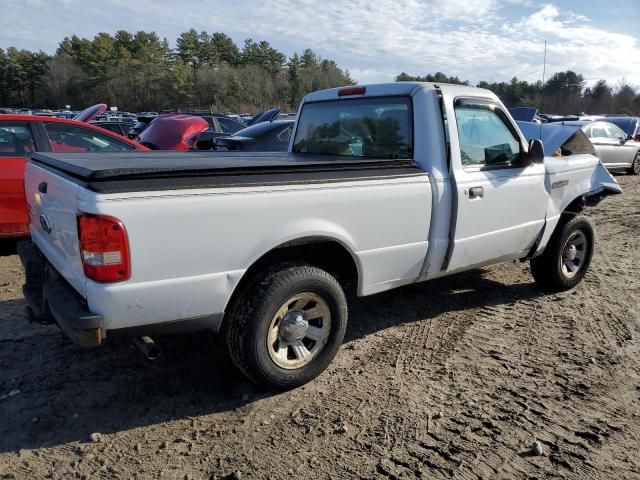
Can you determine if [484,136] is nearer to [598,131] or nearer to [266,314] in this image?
[266,314]

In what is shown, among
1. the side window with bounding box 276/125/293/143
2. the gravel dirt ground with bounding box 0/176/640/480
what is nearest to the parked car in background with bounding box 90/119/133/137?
the side window with bounding box 276/125/293/143

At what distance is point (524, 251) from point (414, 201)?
5.67ft

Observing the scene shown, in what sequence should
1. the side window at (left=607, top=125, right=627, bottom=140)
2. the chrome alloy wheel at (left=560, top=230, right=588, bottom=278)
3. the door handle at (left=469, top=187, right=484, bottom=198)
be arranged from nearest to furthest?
1. the door handle at (left=469, top=187, right=484, bottom=198)
2. the chrome alloy wheel at (left=560, top=230, right=588, bottom=278)
3. the side window at (left=607, top=125, right=627, bottom=140)

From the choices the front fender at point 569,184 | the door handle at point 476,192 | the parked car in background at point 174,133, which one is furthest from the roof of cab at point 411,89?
the parked car in background at point 174,133

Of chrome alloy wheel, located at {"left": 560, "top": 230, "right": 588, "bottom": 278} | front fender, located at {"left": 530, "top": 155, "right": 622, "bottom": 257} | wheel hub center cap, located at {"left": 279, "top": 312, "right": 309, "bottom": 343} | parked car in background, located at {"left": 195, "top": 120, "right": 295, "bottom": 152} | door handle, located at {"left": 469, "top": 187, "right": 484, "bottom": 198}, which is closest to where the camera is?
wheel hub center cap, located at {"left": 279, "top": 312, "right": 309, "bottom": 343}

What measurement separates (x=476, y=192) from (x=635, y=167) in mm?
14243

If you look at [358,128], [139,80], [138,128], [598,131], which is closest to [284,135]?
[358,128]

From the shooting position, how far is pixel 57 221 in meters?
2.97

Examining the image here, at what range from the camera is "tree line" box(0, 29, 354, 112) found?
269 feet

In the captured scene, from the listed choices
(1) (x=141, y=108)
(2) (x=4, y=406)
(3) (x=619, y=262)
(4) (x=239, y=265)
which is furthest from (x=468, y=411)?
(1) (x=141, y=108)

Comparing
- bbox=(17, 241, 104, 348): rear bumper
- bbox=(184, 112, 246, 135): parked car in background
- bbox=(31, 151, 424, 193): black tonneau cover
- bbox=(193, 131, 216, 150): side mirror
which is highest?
bbox=(184, 112, 246, 135): parked car in background

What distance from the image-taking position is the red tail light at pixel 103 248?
248cm

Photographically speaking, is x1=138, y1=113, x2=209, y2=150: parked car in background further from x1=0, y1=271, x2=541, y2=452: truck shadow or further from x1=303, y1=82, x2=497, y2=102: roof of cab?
x1=303, y1=82, x2=497, y2=102: roof of cab

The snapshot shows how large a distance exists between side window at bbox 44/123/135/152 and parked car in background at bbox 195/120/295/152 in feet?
7.83
